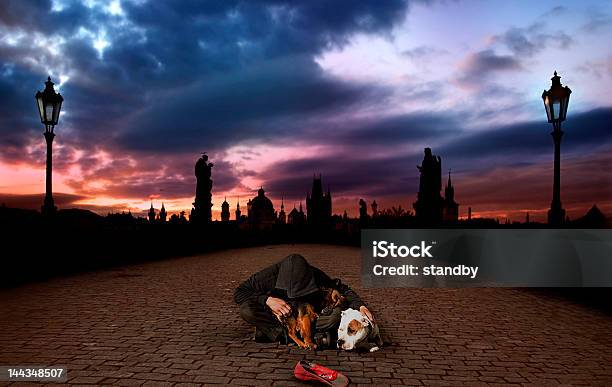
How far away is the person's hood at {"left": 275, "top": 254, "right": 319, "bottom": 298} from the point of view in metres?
6.13

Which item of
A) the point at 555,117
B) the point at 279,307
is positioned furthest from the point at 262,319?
the point at 555,117

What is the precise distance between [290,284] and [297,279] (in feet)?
0.38

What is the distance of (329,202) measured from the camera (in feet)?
528

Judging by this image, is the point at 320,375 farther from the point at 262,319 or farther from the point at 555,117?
the point at 555,117

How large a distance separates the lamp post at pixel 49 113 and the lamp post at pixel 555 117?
13.6 metres

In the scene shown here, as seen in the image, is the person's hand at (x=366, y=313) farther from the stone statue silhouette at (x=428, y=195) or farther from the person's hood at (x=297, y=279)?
the stone statue silhouette at (x=428, y=195)

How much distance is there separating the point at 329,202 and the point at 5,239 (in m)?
149

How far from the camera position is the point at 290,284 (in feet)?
20.2

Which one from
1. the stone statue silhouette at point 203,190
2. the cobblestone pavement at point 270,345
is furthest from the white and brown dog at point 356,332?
the stone statue silhouette at point 203,190

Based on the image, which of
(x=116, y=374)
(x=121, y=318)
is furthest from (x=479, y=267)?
(x=116, y=374)

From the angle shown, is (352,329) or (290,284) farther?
(290,284)

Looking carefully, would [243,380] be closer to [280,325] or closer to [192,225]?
[280,325]

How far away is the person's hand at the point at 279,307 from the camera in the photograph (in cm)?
607

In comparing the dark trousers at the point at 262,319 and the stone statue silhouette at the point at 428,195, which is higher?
the stone statue silhouette at the point at 428,195
